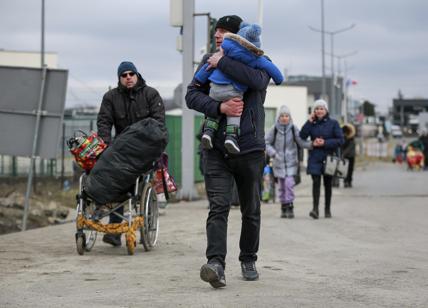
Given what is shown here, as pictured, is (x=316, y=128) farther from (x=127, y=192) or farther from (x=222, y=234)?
(x=222, y=234)

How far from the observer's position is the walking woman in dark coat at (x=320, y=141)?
1551 cm

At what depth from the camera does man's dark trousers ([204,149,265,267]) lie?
7.58 meters

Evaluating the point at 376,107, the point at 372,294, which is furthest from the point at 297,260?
the point at 376,107

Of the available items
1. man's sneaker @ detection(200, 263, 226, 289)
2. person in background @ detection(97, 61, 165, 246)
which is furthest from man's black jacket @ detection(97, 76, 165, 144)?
man's sneaker @ detection(200, 263, 226, 289)

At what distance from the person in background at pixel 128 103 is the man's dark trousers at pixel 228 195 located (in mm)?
2714

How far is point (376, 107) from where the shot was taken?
200 m

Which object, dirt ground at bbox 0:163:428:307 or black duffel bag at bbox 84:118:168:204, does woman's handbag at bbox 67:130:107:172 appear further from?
dirt ground at bbox 0:163:428:307

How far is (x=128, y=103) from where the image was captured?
10.5m

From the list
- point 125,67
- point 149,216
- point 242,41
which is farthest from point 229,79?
point 149,216

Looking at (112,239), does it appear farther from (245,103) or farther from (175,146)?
→ (175,146)

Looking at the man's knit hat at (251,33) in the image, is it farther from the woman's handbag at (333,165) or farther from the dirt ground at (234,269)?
the woman's handbag at (333,165)

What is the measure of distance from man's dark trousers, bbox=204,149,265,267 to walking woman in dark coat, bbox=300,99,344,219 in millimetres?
7610

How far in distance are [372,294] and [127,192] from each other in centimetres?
359

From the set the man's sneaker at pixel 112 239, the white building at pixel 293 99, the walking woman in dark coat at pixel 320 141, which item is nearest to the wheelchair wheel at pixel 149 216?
the man's sneaker at pixel 112 239
